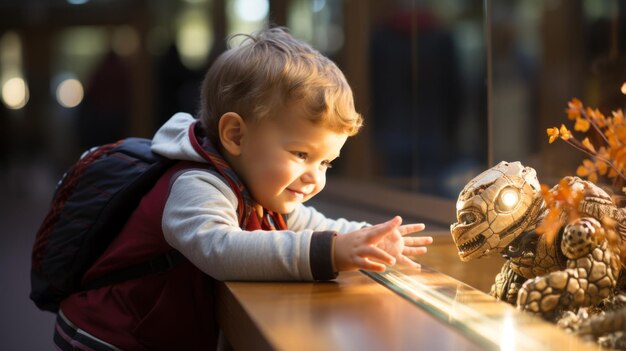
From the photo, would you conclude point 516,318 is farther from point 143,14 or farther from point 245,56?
point 143,14

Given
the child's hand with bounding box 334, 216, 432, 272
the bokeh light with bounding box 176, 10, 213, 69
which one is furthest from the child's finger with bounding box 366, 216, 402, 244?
the bokeh light with bounding box 176, 10, 213, 69

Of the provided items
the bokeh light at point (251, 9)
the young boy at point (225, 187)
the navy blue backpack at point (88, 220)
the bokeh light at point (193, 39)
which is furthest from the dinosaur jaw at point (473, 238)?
the bokeh light at point (193, 39)

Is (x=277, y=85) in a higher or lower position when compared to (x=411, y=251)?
higher

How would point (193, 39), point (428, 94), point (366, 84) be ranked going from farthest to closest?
1. point (193, 39)
2. point (366, 84)
3. point (428, 94)

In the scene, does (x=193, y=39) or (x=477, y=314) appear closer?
(x=477, y=314)

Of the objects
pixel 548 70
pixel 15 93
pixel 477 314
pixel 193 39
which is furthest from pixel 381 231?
pixel 15 93

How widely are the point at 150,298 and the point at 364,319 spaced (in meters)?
0.54

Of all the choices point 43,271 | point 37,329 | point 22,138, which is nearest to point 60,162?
point 22,138

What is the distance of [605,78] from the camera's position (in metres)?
1.47

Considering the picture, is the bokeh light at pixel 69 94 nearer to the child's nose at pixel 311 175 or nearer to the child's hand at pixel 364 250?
the child's nose at pixel 311 175

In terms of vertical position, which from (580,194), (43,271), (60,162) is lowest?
(60,162)

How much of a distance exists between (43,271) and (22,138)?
591 centimetres

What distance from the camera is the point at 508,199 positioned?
116 centimetres

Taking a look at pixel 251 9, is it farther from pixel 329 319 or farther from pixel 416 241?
pixel 329 319
